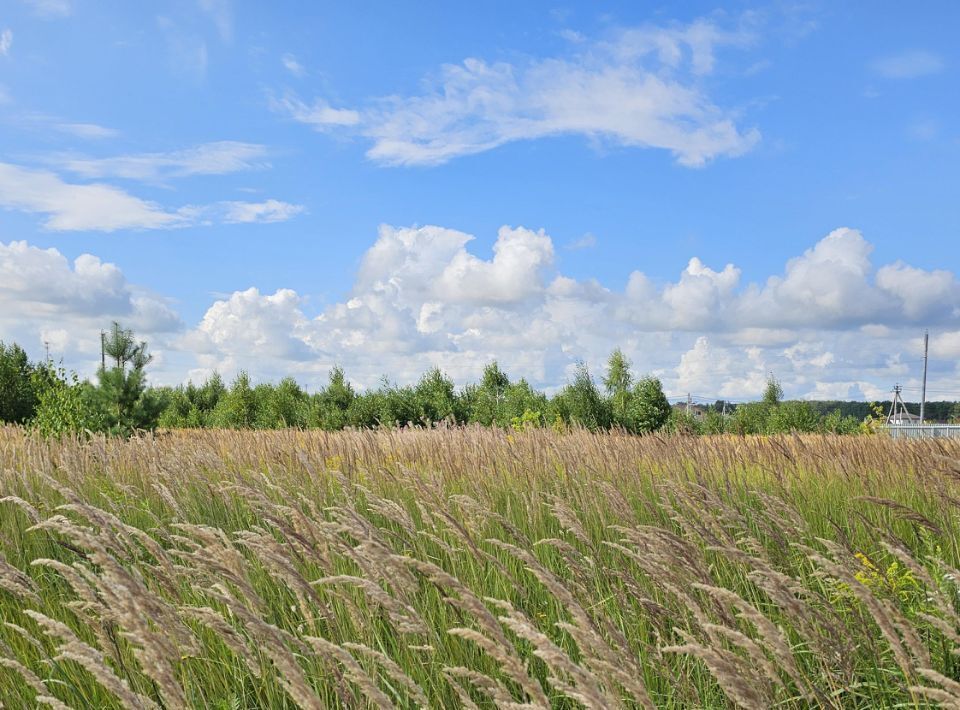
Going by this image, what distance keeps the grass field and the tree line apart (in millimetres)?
9397

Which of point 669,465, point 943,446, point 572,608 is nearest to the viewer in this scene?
point 572,608

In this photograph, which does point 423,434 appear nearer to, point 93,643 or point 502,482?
point 502,482

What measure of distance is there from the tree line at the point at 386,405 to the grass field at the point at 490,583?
9.40m

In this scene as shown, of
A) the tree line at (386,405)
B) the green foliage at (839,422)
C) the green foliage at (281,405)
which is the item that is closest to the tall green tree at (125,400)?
the tree line at (386,405)

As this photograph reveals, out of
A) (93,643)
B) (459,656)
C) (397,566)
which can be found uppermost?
(397,566)

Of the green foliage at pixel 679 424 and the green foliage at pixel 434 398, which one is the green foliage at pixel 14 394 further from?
the green foliage at pixel 679 424

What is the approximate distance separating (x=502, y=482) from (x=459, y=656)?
279 cm

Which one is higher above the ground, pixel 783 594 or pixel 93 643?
pixel 783 594

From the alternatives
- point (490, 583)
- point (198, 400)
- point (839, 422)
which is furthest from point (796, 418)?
point (198, 400)

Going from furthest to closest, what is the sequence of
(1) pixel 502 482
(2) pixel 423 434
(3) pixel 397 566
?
1. (2) pixel 423 434
2. (1) pixel 502 482
3. (3) pixel 397 566

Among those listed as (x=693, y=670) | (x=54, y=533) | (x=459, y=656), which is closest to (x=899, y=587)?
(x=693, y=670)

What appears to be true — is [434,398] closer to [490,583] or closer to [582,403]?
[582,403]

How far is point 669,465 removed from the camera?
5.97m

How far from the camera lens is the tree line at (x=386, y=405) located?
1677 cm
